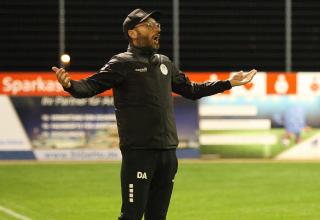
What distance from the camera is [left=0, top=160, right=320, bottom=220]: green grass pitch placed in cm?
1065

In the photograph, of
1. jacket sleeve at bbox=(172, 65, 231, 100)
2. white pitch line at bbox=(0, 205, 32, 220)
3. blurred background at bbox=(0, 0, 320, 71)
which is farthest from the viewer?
blurred background at bbox=(0, 0, 320, 71)

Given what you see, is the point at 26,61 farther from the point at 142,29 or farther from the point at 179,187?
the point at 142,29

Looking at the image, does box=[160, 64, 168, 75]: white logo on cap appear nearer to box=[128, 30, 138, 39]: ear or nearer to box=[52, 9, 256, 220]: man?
box=[52, 9, 256, 220]: man

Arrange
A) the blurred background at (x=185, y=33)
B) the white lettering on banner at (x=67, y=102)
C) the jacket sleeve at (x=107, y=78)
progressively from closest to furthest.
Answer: the jacket sleeve at (x=107, y=78)
the white lettering on banner at (x=67, y=102)
the blurred background at (x=185, y=33)

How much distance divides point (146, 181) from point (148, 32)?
3.48 feet

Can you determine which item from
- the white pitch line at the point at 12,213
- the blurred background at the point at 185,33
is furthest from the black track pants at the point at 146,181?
the blurred background at the point at 185,33

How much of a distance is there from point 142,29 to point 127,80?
0.38 metres

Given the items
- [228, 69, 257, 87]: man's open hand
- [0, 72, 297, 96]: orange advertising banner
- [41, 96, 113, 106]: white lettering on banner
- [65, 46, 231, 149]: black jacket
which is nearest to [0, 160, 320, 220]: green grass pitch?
[41, 96, 113, 106]: white lettering on banner

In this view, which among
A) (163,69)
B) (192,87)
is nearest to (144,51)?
(163,69)

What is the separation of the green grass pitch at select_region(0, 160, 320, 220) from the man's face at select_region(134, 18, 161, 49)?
14.9 ft

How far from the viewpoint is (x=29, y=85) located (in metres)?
18.8

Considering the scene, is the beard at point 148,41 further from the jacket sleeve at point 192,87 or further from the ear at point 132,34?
the jacket sleeve at point 192,87

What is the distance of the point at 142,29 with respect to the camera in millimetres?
6016

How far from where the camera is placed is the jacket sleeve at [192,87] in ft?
20.9
